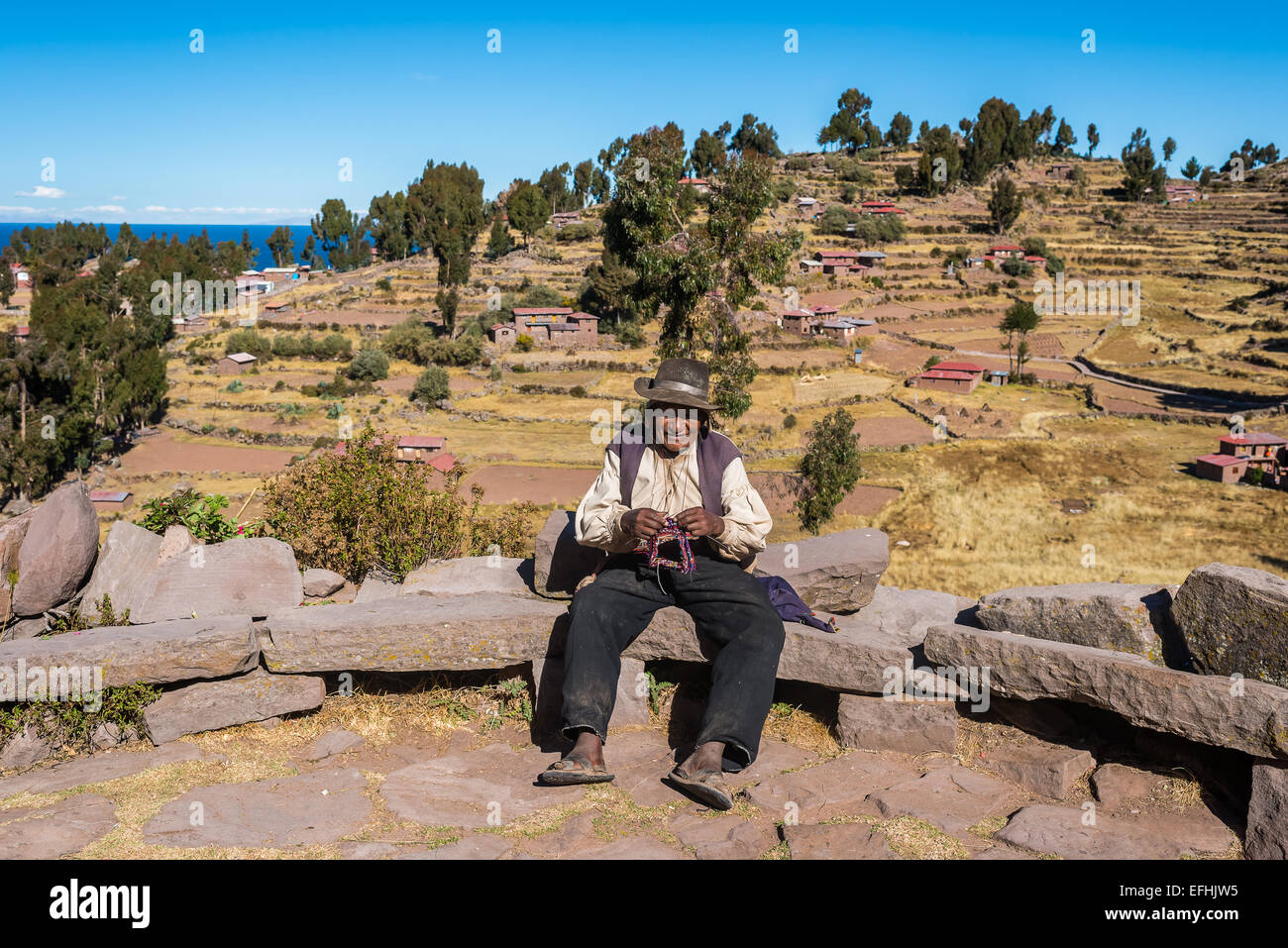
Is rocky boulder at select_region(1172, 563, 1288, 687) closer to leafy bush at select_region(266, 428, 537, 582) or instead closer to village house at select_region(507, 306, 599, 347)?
leafy bush at select_region(266, 428, 537, 582)

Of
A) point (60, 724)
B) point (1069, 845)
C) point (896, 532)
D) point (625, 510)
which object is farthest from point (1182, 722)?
point (896, 532)

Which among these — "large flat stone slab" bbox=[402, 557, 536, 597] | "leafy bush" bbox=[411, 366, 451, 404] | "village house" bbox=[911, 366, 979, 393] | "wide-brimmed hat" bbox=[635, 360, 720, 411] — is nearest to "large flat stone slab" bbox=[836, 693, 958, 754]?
"wide-brimmed hat" bbox=[635, 360, 720, 411]

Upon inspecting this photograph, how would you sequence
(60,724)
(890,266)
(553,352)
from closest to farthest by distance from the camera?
(60,724)
(553,352)
(890,266)

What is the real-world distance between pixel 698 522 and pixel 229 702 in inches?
127

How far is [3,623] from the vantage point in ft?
20.3

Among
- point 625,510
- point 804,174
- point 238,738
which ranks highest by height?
point 804,174

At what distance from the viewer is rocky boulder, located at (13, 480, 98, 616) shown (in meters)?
6.24

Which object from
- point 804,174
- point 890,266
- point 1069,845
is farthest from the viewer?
point 804,174

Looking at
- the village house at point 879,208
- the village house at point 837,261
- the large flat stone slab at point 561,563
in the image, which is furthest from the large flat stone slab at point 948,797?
the village house at point 879,208

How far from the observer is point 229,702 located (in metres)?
5.66

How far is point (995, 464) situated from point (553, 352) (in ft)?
109

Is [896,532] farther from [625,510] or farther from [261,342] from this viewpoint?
[261,342]

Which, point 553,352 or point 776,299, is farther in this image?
point 776,299

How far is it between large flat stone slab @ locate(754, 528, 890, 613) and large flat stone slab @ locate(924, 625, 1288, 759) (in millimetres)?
926
